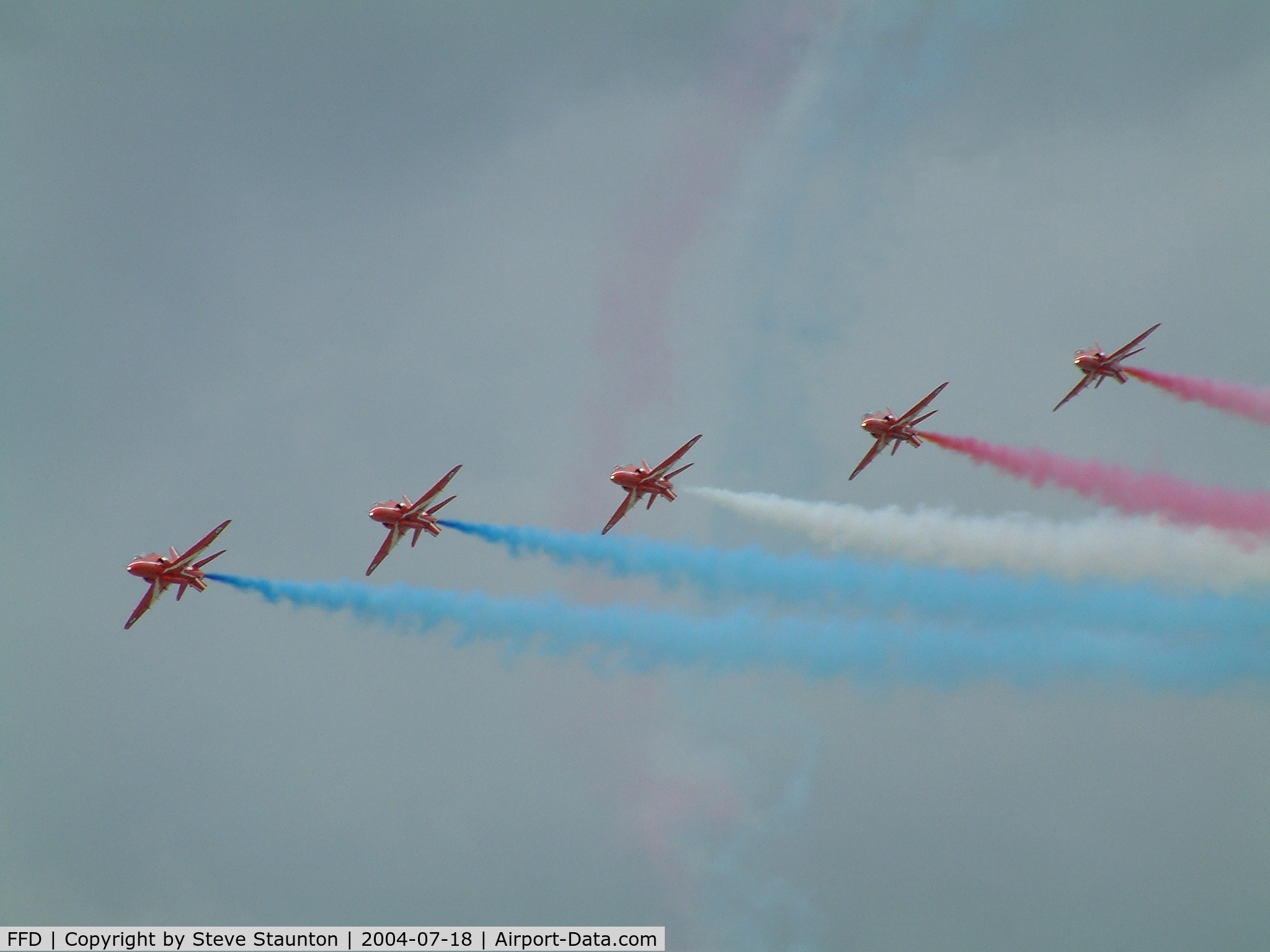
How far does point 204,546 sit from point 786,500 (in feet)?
98.8

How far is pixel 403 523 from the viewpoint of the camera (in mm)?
92438

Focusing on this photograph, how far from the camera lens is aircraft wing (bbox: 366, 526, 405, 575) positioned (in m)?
92.8

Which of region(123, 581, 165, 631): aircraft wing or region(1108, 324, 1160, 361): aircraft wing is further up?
region(1108, 324, 1160, 361): aircraft wing

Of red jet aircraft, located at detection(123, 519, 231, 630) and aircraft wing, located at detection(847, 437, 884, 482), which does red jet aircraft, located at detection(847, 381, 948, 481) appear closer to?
aircraft wing, located at detection(847, 437, 884, 482)

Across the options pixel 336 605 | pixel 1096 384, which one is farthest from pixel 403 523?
pixel 1096 384

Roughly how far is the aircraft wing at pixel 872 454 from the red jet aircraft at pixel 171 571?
33.0 metres

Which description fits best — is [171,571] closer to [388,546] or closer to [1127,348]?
[388,546]

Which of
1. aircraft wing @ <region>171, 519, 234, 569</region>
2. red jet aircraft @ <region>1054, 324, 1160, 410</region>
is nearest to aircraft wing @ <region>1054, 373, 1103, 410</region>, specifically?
red jet aircraft @ <region>1054, 324, 1160, 410</region>

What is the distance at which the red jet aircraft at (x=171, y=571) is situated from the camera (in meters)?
88.6

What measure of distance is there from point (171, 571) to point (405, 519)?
11.9 m

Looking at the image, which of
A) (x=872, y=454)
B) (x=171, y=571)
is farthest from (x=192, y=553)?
(x=872, y=454)

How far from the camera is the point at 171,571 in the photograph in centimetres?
8888

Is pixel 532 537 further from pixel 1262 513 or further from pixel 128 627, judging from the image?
pixel 1262 513

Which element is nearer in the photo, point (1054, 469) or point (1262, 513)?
point (1262, 513)
